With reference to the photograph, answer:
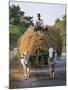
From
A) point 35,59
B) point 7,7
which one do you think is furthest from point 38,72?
point 7,7

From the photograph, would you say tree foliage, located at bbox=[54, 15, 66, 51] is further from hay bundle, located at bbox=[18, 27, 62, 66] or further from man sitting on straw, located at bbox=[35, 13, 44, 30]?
man sitting on straw, located at bbox=[35, 13, 44, 30]

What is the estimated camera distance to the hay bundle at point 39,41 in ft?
7.11

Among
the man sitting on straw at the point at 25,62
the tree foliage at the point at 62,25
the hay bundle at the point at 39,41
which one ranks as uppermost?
the tree foliage at the point at 62,25

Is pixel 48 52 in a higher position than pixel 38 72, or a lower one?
higher

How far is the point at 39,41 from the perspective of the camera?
86.7 inches

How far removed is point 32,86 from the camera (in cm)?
216

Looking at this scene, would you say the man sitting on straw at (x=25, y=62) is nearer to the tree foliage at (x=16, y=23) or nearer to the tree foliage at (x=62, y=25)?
the tree foliage at (x=16, y=23)

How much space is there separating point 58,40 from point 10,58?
21.7 inches

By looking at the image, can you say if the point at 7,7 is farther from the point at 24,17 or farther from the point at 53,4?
the point at 53,4

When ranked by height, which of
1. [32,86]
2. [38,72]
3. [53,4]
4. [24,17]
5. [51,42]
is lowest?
[32,86]

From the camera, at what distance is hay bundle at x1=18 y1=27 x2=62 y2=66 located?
217cm

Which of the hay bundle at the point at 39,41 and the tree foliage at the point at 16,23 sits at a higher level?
the tree foliage at the point at 16,23

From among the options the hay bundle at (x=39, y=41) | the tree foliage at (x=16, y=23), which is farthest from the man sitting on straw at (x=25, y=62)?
the tree foliage at (x=16, y=23)

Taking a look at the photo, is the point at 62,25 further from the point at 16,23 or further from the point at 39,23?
the point at 16,23
